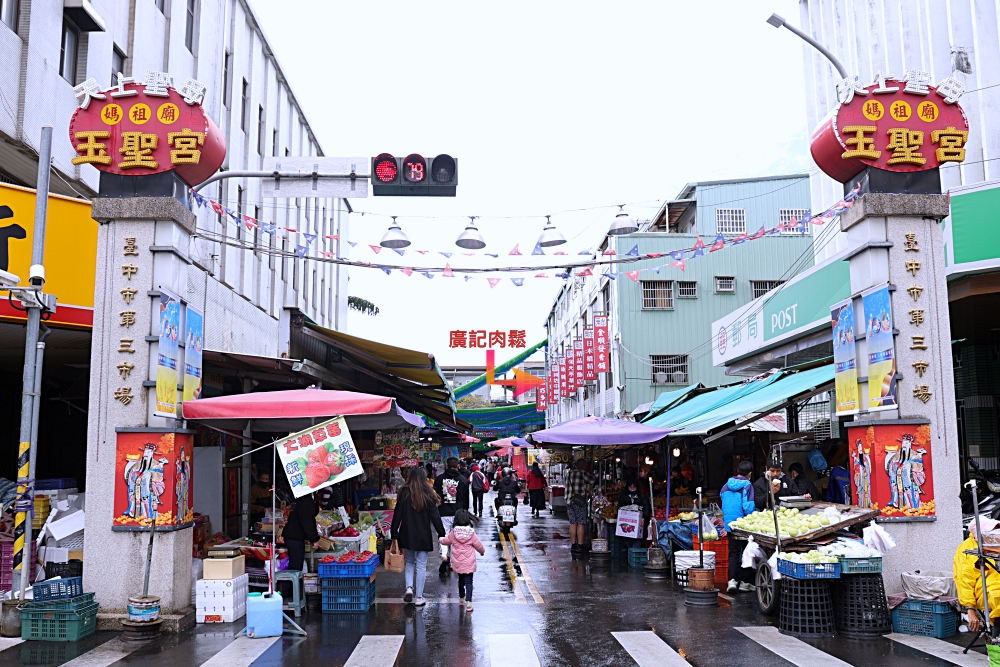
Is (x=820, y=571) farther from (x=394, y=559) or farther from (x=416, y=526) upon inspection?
(x=394, y=559)

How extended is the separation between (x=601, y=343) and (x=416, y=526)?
965 inches

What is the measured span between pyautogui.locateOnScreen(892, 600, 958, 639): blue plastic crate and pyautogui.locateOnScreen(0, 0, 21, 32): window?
1498 centimetres

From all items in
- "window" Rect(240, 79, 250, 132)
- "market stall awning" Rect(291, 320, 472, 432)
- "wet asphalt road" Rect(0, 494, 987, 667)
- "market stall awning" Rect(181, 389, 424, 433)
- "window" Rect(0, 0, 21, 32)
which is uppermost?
"window" Rect(240, 79, 250, 132)

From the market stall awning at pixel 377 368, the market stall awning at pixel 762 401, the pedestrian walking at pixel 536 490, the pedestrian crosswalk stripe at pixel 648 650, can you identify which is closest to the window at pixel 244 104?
the market stall awning at pixel 377 368

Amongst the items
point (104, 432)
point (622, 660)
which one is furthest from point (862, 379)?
point (104, 432)

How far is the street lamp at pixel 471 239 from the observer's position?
13.3m

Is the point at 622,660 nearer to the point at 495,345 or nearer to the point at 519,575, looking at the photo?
the point at 519,575

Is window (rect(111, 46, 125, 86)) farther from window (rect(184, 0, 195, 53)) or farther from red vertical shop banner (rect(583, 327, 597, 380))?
red vertical shop banner (rect(583, 327, 597, 380))

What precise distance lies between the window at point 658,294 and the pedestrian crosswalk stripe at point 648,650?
84.7ft

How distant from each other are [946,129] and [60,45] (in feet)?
46.5

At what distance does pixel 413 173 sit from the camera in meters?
11.3

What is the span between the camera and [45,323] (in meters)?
12.0

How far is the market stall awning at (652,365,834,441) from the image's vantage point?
1387 cm

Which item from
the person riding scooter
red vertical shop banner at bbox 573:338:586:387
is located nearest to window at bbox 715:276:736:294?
red vertical shop banner at bbox 573:338:586:387
